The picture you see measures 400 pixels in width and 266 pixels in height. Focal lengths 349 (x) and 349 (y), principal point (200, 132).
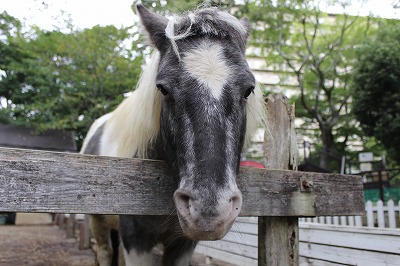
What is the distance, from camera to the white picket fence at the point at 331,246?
2.94 meters

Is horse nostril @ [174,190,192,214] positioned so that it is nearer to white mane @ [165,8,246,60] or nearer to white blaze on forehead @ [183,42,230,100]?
white blaze on forehead @ [183,42,230,100]

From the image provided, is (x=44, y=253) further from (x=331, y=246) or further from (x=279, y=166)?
(x=279, y=166)

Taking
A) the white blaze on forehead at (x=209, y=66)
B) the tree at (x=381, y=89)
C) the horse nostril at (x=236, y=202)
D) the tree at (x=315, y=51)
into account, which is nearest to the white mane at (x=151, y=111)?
the white blaze on forehead at (x=209, y=66)

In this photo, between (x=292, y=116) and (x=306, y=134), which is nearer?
(x=292, y=116)

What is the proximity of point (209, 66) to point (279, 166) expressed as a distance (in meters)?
0.91

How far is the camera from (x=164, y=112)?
1.89m

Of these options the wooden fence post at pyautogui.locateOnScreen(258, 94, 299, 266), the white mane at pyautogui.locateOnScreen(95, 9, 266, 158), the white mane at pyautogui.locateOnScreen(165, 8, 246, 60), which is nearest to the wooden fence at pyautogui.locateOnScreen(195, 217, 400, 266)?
the wooden fence post at pyautogui.locateOnScreen(258, 94, 299, 266)

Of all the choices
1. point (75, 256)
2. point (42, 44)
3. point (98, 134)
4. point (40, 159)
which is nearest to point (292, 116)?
point (40, 159)

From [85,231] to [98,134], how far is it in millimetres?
3577

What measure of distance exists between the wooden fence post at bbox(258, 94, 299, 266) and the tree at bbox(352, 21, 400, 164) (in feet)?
30.5

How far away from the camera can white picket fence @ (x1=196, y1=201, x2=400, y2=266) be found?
2.94 m

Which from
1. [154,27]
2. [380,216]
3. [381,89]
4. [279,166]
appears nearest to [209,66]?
[154,27]

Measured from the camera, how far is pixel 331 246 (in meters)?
3.64

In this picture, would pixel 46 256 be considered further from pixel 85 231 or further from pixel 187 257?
pixel 187 257
